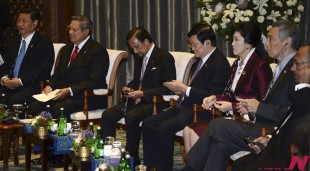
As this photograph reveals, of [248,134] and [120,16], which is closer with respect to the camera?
[248,134]

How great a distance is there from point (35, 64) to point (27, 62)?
0.29 feet

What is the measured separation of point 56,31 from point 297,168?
6.01 m

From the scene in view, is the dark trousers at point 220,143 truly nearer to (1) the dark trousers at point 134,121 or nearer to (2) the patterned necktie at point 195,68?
(2) the patterned necktie at point 195,68

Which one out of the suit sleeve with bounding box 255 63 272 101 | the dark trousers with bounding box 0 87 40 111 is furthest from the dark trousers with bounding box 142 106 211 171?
the dark trousers with bounding box 0 87 40 111

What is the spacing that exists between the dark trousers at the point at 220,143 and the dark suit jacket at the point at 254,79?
39 centimetres

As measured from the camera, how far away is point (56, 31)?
9461 mm

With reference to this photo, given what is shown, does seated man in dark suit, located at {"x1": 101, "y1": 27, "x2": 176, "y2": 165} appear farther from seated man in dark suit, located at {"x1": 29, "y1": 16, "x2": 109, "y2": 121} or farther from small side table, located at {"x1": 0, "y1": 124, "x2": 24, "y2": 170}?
small side table, located at {"x1": 0, "y1": 124, "x2": 24, "y2": 170}

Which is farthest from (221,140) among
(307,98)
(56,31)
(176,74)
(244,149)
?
(56,31)

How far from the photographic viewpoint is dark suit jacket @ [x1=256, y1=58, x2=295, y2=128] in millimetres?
4855

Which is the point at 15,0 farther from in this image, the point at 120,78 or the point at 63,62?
the point at 63,62

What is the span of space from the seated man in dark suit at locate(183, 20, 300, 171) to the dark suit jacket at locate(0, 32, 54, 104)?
2756mm

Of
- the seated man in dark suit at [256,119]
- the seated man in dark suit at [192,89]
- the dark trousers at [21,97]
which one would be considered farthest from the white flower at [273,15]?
the dark trousers at [21,97]

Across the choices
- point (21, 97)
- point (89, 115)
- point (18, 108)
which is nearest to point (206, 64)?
point (89, 115)

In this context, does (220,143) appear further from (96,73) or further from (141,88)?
(96,73)
